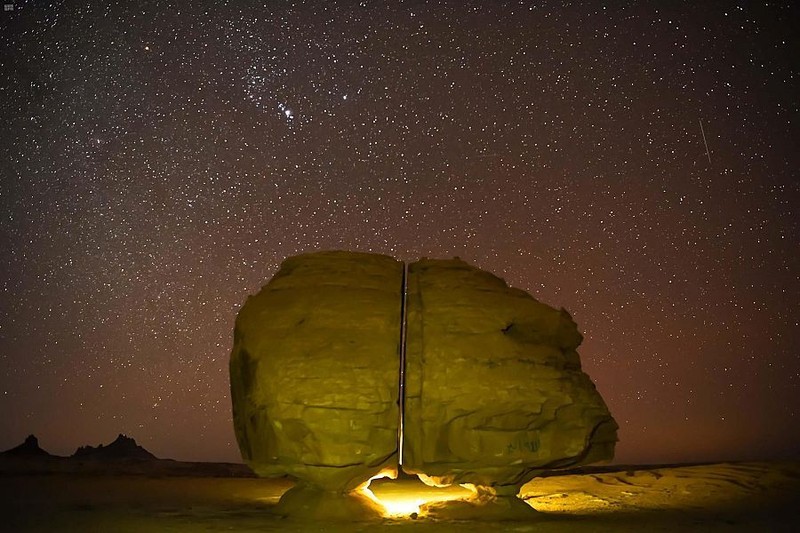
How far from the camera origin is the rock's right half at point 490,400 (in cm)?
1320

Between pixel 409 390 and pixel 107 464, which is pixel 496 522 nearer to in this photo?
pixel 409 390

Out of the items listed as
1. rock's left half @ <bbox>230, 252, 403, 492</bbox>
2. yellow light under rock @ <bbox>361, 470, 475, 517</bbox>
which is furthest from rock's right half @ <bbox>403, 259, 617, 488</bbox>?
yellow light under rock @ <bbox>361, 470, 475, 517</bbox>

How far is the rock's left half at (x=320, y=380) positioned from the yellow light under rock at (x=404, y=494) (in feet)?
4.28

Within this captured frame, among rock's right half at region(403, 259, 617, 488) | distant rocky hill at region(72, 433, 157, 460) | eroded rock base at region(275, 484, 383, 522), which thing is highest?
rock's right half at region(403, 259, 617, 488)

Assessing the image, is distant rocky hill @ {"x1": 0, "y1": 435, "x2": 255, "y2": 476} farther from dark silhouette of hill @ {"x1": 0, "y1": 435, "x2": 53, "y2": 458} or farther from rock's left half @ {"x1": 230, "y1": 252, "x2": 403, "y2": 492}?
rock's left half @ {"x1": 230, "y1": 252, "x2": 403, "y2": 492}

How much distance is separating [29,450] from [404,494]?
2808cm

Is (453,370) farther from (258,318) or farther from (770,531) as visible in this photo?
(770,531)

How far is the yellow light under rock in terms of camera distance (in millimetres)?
14321

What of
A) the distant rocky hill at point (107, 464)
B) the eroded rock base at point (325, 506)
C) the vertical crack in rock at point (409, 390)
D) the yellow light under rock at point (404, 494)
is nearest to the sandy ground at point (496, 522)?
the yellow light under rock at point (404, 494)

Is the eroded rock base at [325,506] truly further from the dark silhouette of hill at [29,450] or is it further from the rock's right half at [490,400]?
the dark silhouette of hill at [29,450]

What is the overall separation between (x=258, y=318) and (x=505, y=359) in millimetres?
5628

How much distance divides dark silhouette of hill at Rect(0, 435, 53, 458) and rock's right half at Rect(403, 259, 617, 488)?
30550 mm

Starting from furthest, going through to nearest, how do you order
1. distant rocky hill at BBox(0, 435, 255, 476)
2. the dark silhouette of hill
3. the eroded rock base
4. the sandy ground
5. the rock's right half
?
the dark silhouette of hill
distant rocky hill at BBox(0, 435, 255, 476)
the rock's right half
the eroded rock base
the sandy ground

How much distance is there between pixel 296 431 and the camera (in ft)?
42.3
